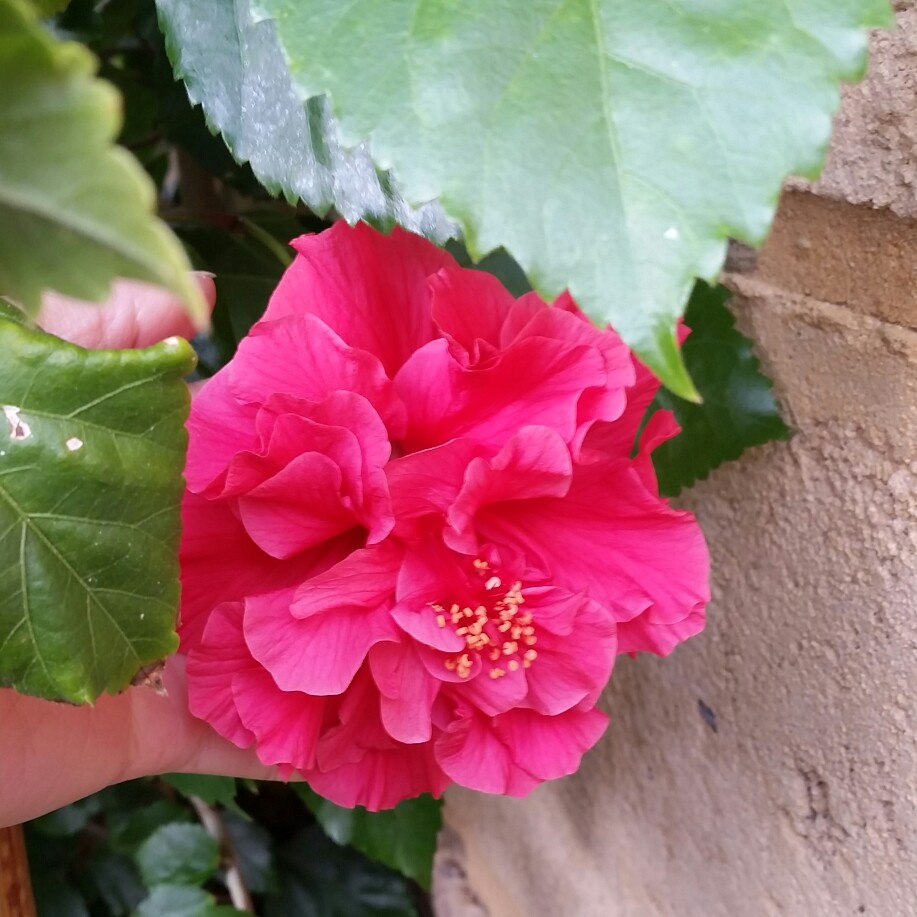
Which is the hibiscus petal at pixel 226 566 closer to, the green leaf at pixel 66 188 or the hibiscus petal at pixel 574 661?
the hibiscus petal at pixel 574 661

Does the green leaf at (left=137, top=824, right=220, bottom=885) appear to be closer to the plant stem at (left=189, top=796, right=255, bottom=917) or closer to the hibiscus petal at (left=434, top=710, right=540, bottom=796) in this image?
the plant stem at (left=189, top=796, right=255, bottom=917)

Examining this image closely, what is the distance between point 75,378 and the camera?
0.27 meters

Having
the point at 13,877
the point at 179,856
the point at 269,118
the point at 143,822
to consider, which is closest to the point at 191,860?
the point at 179,856

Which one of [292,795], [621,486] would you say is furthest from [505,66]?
[292,795]

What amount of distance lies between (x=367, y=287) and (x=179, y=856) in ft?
2.05

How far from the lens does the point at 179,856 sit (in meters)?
0.75

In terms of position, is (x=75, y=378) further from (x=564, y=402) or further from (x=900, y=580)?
(x=900, y=580)

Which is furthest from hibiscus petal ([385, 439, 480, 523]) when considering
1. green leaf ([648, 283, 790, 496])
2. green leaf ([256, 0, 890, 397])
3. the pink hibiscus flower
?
green leaf ([648, 283, 790, 496])

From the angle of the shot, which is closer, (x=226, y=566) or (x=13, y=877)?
(x=226, y=566)

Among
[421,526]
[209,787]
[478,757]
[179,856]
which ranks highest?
[421,526]

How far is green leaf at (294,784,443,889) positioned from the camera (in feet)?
2.35

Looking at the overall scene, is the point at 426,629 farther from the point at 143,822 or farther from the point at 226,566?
the point at 143,822

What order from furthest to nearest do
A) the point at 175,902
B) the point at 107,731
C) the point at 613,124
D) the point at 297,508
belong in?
1. the point at 175,902
2. the point at 107,731
3. the point at 297,508
4. the point at 613,124

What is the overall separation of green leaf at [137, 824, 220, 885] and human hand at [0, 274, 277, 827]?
284 millimetres
